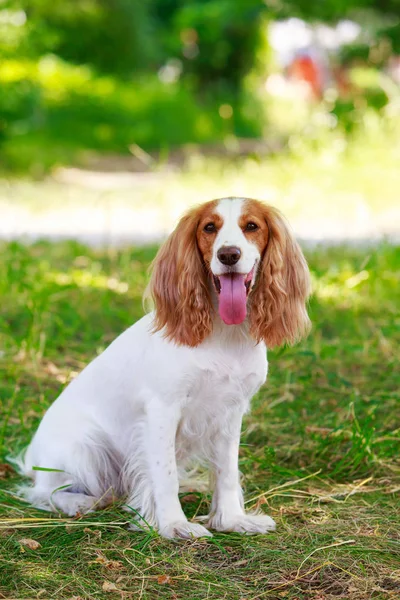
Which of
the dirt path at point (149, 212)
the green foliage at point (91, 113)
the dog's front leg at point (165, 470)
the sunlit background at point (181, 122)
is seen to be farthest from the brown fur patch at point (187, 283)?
the green foliage at point (91, 113)

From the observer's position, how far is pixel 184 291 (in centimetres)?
299

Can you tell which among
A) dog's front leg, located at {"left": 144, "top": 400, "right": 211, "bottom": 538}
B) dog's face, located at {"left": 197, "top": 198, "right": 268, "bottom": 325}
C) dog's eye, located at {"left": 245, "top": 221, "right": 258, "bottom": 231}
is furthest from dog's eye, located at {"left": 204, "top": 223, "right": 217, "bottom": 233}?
dog's front leg, located at {"left": 144, "top": 400, "right": 211, "bottom": 538}

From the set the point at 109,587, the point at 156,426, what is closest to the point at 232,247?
the point at 156,426

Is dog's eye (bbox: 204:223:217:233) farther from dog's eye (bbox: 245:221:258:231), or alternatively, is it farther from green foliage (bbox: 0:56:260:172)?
green foliage (bbox: 0:56:260:172)

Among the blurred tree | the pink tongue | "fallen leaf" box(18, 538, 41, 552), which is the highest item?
the blurred tree

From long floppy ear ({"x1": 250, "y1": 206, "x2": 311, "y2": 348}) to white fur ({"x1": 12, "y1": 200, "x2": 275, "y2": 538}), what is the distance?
0.07 metres

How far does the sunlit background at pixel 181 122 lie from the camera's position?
9227mm

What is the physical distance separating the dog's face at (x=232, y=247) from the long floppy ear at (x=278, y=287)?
39 mm

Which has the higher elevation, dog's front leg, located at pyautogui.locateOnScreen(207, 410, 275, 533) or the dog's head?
the dog's head

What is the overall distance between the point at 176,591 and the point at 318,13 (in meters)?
9.82

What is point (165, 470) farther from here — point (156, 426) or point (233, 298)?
point (233, 298)

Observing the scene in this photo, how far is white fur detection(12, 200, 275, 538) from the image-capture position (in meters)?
2.96

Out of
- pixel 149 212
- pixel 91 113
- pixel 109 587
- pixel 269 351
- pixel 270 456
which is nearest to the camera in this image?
pixel 109 587

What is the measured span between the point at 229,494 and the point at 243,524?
0.12 m
